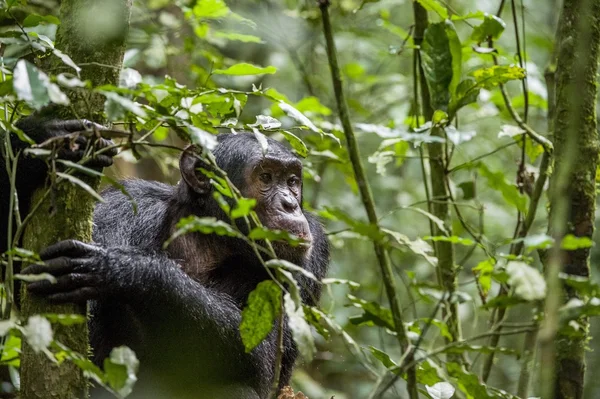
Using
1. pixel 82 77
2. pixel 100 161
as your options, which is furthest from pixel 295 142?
pixel 82 77

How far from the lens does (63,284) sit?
3031 mm

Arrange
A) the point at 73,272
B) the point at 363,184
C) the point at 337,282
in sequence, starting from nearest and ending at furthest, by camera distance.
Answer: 1. the point at 363,184
2. the point at 337,282
3. the point at 73,272

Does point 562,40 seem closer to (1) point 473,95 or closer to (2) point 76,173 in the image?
(1) point 473,95

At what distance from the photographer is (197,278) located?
439 centimetres

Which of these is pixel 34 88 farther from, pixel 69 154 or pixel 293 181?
pixel 293 181

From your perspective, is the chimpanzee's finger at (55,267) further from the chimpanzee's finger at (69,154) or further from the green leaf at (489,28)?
the green leaf at (489,28)

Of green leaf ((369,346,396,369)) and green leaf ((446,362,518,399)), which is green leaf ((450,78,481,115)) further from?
green leaf ((446,362,518,399))

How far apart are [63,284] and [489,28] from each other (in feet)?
8.94

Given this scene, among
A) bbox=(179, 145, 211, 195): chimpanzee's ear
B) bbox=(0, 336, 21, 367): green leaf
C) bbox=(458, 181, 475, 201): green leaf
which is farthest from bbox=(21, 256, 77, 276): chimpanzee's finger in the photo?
bbox=(458, 181, 475, 201): green leaf

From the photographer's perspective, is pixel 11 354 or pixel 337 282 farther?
pixel 11 354

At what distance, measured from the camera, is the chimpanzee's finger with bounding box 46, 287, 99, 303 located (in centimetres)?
289

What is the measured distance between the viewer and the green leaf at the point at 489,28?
13.8 feet

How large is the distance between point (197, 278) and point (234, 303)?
309mm

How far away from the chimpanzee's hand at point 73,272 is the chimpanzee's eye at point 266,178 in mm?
1317
